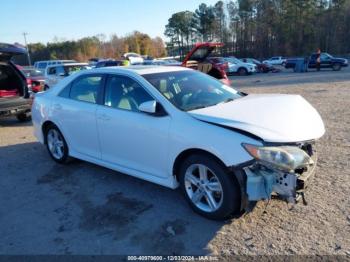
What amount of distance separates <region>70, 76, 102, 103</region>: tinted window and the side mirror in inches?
46.5

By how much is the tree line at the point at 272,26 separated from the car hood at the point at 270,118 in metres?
67.6

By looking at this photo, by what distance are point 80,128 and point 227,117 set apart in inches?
97.1

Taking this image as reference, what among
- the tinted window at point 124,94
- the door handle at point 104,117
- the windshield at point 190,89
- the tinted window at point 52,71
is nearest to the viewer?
the windshield at point 190,89

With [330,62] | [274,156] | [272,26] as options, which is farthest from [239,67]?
[272,26]

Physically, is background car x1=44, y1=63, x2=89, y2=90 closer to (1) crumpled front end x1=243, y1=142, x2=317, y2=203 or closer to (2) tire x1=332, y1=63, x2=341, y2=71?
(1) crumpled front end x1=243, y1=142, x2=317, y2=203

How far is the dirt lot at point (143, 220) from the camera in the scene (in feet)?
10.4

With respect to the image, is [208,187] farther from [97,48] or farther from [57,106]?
[97,48]

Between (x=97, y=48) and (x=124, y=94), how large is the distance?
93.3 meters

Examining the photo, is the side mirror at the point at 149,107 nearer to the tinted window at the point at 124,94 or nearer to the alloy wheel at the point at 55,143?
the tinted window at the point at 124,94

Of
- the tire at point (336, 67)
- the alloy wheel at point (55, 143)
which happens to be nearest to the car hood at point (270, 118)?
the alloy wheel at point (55, 143)

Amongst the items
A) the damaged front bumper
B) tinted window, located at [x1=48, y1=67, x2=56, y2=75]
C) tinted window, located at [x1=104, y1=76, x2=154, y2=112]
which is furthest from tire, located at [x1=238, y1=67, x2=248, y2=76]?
the damaged front bumper

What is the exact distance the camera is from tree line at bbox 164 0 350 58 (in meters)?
63.9

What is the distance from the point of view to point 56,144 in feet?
18.7

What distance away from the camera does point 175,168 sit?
3.81 metres
